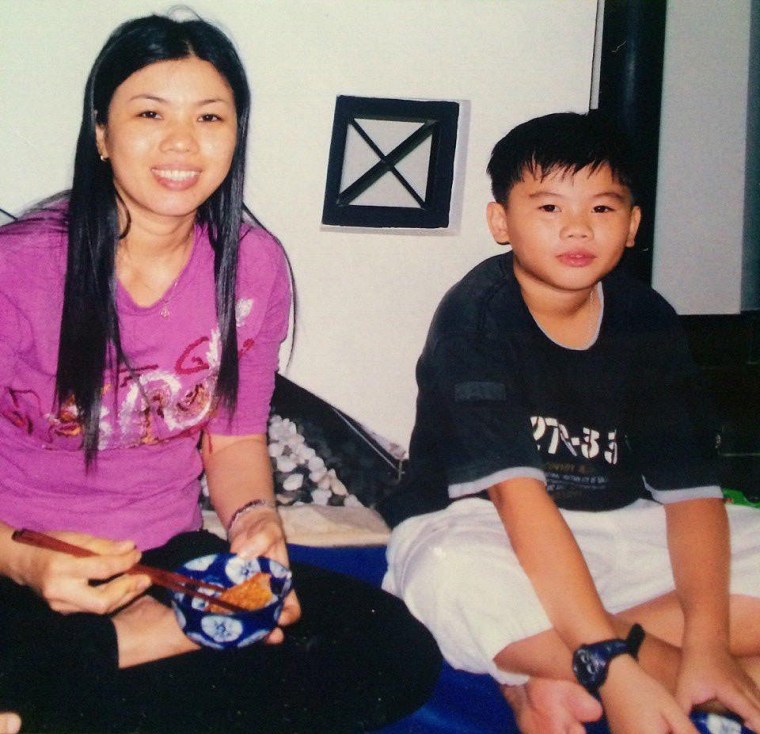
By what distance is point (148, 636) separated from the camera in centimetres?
87

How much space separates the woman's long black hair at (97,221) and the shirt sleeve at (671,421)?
2.70ft

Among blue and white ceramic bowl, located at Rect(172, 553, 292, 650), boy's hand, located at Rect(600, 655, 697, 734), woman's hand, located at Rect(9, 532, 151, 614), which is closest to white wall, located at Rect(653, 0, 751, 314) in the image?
boy's hand, located at Rect(600, 655, 697, 734)

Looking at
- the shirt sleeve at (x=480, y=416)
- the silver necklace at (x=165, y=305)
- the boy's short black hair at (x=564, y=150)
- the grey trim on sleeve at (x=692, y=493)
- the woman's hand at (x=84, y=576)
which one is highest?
the boy's short black hair at (x=564, y=150)

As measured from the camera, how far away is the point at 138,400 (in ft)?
3.28

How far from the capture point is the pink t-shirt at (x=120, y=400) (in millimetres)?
937

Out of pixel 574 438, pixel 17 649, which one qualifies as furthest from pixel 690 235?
pixel 17 649

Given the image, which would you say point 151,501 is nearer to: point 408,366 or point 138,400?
point 138,400

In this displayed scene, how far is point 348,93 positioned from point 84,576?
3.89 feet

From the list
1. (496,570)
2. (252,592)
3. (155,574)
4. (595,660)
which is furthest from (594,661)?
(155,574)

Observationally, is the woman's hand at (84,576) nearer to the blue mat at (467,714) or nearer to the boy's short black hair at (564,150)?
the blue mat at (467,714)

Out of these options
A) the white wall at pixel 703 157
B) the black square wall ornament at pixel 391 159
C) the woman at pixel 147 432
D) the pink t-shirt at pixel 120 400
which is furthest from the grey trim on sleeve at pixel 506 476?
the white wall at pixel 703 157

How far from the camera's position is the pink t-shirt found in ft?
3.07

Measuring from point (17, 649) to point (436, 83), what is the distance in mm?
1377

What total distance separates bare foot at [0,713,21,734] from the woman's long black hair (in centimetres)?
34
